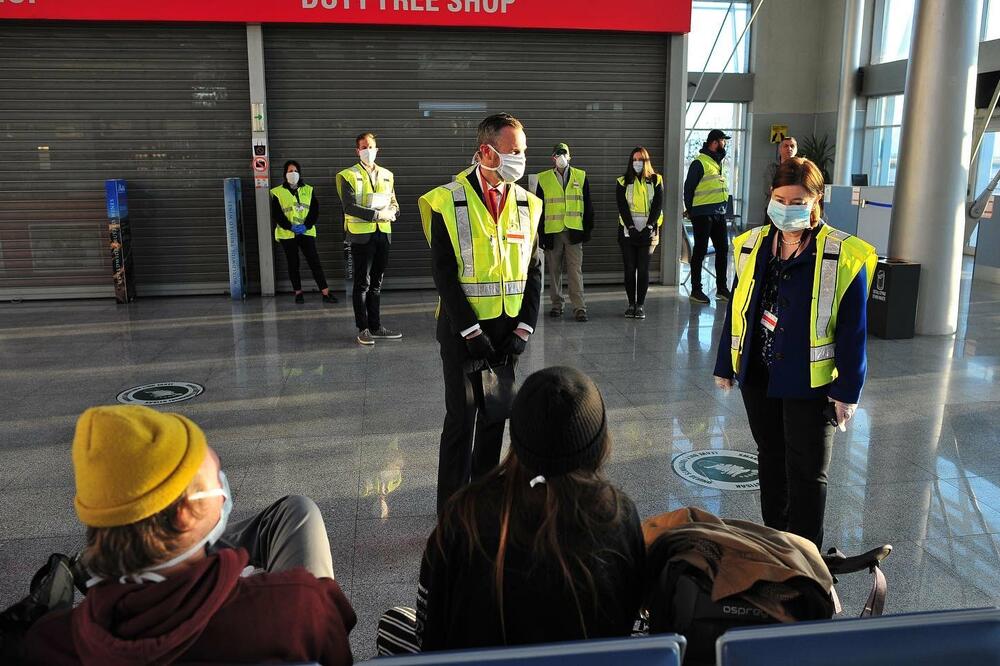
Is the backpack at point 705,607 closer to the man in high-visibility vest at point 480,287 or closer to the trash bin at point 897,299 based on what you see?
the man in high-visibility vest at point 480,287

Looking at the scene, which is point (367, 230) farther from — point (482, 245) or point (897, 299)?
point (897, 299)

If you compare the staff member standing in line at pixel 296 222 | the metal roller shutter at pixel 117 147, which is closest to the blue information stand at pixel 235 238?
the metal roller shutter at pixel 117 147

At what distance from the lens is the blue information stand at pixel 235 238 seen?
1061 cm

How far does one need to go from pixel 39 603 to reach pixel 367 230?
21.2 feet

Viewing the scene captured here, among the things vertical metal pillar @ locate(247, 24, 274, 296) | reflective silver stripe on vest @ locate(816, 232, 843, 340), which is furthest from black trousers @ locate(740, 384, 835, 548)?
vertical metal pillar @ locate(247, 24, 274, 296)

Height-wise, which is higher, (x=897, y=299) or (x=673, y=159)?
(x=673, y=159)

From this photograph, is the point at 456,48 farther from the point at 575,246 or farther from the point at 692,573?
the point at 692,573

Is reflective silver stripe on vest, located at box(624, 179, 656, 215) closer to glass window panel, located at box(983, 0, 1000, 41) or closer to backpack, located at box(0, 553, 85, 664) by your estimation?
backpack, located at box(0, 553, 85, 664)

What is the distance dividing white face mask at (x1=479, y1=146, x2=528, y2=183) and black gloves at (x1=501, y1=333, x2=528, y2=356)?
0.73 meters

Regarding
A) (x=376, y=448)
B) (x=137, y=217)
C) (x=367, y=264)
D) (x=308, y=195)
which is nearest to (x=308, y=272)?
(x=308, y=195)

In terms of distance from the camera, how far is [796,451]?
332 cm

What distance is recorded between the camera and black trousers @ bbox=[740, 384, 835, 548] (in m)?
3.28

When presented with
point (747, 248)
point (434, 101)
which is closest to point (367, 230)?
point (434, 101)

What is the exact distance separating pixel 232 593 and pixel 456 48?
10.4m
